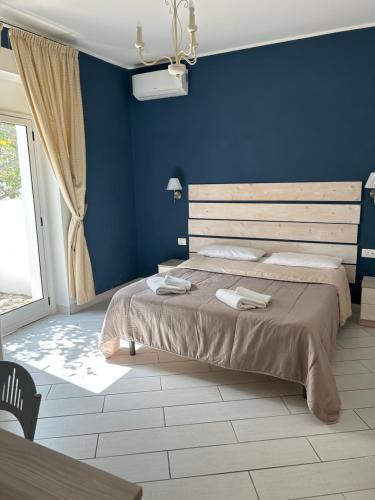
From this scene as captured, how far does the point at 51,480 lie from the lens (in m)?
0.96

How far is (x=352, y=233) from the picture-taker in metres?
3.86

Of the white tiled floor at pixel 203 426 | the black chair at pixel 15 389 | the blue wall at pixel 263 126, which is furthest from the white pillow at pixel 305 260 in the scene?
the black chair at pixel 15 389

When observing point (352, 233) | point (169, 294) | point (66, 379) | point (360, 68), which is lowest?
point (66, 379)

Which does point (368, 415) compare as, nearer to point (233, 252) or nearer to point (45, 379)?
point (233, 252)

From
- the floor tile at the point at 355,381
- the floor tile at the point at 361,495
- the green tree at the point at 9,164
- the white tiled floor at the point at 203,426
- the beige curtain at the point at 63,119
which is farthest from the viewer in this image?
the green tree at the point at 9,164

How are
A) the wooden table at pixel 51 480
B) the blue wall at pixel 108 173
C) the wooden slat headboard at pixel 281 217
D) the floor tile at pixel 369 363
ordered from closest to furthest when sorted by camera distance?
the wooden table at pixel 51 480 < the floor tile at pixel 369 363 < the wooden slat headboard at pixel 281 217 < the blue wall at pixel 108 173

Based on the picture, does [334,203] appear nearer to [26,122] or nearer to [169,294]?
[169,294]

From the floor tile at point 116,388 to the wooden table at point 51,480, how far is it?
5.41 feet

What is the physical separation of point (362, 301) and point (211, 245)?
1707mm

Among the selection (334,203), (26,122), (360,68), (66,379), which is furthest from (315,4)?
(66,379)

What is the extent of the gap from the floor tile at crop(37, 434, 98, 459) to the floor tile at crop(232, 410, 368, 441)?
2.73 feet

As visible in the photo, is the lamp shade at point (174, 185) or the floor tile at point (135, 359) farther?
the lamp shade at point (174, 185)

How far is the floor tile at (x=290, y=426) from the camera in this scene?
2.20 metres

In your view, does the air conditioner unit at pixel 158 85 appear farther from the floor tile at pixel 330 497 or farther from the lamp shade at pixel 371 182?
the floor tile at pixel 330 497
